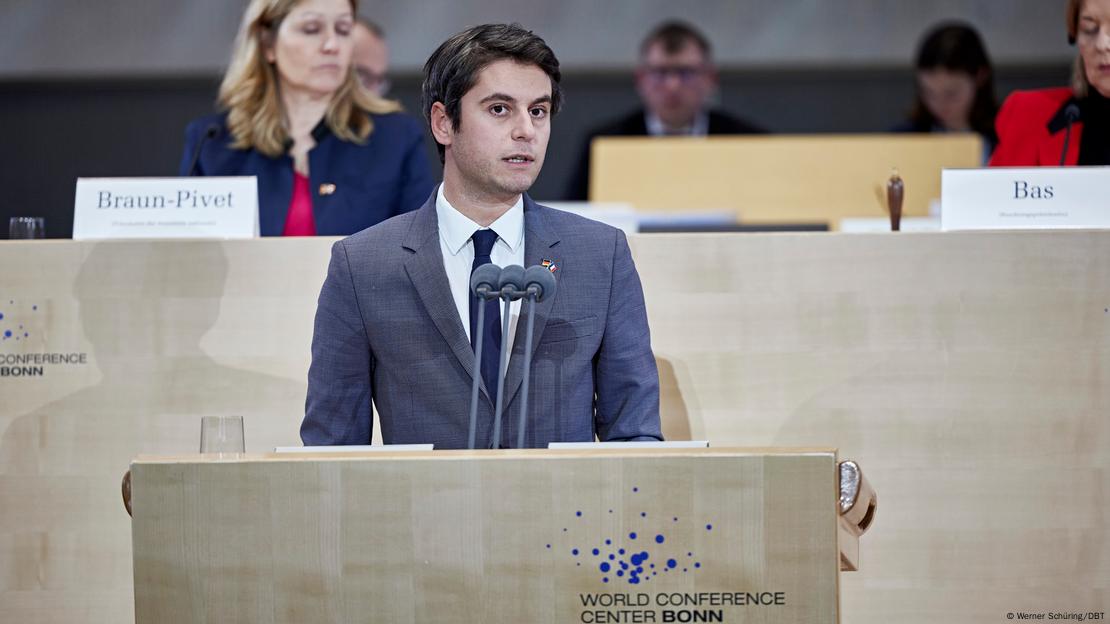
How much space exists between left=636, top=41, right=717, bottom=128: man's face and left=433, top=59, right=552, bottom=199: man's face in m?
4.22

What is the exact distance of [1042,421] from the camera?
3.53 meters

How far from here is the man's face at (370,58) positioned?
6.53 meters

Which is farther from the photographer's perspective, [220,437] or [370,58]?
[370,58]

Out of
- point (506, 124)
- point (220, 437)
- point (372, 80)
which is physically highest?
point (372, 80)

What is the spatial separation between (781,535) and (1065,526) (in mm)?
1418

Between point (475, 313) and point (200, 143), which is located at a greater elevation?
point (200, 143)

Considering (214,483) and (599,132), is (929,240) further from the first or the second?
(599,132)

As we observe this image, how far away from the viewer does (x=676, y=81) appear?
7223mm

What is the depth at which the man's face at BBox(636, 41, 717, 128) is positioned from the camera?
23.5 ft

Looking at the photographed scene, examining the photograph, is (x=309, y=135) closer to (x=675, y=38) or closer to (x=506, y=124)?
(x=506, y=124)

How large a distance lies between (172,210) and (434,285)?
3.33 feet

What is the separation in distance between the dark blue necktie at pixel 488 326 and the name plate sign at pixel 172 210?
867 mm

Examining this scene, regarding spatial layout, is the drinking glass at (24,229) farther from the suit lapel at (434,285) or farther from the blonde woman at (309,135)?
the suit lapel at (434,285)

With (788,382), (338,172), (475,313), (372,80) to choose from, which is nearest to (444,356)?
(475,313)
